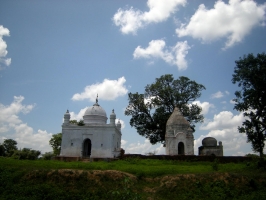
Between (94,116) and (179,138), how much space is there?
10819 mm

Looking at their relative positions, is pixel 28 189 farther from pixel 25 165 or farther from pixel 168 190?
pixel 168 190

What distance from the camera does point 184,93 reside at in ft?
126

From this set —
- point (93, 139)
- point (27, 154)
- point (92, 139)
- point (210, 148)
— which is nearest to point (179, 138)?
point (210, 148)

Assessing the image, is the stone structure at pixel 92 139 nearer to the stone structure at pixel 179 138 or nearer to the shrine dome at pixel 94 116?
the shrine dome at pixel 94 116

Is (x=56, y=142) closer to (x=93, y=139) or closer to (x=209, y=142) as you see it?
(x=93, y=139)

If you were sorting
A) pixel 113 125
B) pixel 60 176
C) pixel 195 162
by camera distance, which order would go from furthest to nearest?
1. pixel 113 125
2. pixel 195 162
3. pixel 60 176

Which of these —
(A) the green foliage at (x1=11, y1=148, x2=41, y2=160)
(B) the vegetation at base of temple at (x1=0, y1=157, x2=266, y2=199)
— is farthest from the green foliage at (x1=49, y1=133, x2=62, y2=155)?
(B) the vegetation at base of temple at (x1=0, y1=157, x2=266, y2=199)

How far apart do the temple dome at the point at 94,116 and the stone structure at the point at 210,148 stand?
12.7 metres

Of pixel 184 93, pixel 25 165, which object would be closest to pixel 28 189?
pixel 25 165

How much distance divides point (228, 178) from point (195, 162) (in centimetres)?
986

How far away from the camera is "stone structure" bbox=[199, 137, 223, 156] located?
105ft

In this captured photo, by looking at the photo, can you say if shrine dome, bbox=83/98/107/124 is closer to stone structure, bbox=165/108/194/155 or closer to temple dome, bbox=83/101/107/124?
temple dome, bbox=83/101/107/124

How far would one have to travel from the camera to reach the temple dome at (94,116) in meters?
34.0

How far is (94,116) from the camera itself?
34.1 metres
